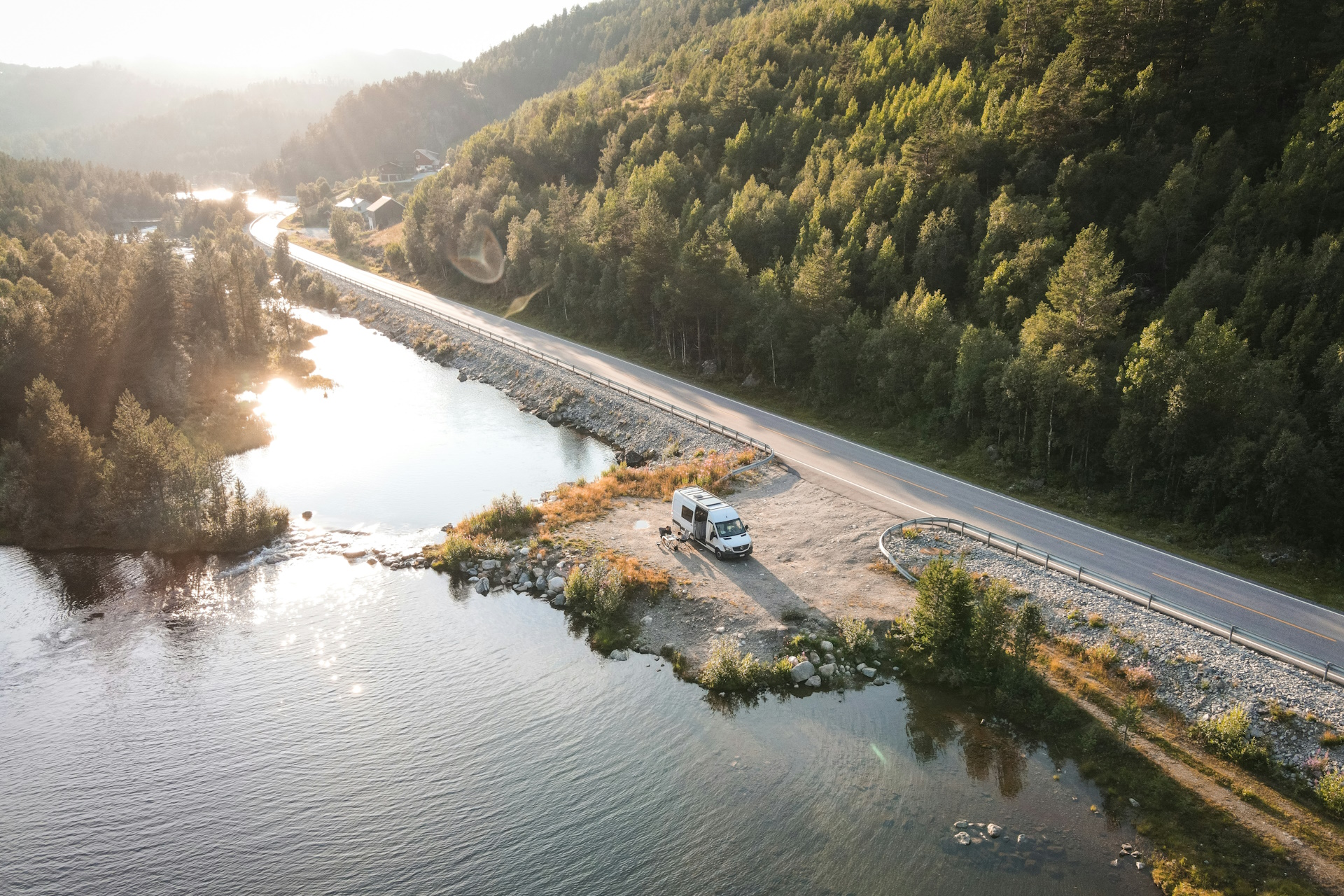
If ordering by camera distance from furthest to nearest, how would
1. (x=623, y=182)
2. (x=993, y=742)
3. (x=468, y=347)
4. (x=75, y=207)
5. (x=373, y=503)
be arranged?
(x=75, y=207), (x=623, y=182), (x=468, y=347), (x=373, y=503), (x=993, y=742)

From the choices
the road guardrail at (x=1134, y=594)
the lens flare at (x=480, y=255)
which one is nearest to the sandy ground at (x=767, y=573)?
the road guardrail at (x=1134, y=594)

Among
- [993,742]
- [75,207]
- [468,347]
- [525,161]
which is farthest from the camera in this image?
[75,207]

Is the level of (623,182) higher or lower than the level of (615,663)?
higher

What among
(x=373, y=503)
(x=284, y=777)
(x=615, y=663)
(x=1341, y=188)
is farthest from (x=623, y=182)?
(x=284, y=777)

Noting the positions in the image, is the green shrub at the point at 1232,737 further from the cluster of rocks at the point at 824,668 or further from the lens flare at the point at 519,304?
the lens flare at the point at 519,304

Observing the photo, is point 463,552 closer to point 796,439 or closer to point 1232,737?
point 796,439

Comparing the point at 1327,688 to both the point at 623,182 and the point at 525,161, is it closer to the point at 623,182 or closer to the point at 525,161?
the point at 623,182
